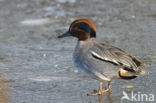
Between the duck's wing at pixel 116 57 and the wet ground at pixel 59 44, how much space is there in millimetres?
393

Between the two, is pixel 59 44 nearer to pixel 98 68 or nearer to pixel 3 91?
pixel 3 91

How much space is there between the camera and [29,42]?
795 cm

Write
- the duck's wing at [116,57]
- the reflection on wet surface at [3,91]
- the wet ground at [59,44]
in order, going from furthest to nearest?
the wet ground at [59,44]
the reflection on wet surface at [3,91]
the duck's wing at [116,57]

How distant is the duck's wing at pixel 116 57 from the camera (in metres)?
4.94

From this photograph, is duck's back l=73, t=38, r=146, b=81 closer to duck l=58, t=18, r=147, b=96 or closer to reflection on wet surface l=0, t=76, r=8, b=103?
duck l=58, t=18, r=147, b=96

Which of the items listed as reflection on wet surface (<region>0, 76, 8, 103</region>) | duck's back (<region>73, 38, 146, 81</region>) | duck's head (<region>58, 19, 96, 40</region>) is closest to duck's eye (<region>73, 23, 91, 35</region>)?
duck's head (<region>58, 19, 96, 40</region>)

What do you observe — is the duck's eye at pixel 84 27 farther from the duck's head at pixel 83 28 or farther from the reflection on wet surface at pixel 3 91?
the reflection on wet surface at pixel 3 91

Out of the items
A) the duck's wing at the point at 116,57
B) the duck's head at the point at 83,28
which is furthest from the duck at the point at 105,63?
the duck's head at the point at 83,28

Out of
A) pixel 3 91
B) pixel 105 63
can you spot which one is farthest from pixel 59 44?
pixel 105 63

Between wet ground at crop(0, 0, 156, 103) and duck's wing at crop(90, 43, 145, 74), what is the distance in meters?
0.39

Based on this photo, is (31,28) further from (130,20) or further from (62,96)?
(62,96)

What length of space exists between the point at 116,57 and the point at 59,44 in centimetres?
291

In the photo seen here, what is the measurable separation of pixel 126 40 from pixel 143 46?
1.75ft

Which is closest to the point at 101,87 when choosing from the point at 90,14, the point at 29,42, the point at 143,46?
the point at 143,46
